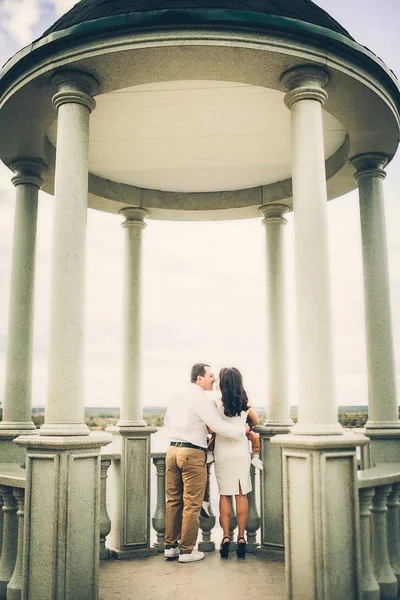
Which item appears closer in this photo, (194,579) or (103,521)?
(194,579)

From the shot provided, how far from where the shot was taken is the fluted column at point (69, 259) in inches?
293

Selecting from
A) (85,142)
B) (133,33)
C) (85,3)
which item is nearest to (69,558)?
(85,142)

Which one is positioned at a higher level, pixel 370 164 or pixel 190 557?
pixel 370 164

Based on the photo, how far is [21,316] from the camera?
34.3ft

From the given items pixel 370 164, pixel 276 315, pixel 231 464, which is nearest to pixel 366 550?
pixel 231 464

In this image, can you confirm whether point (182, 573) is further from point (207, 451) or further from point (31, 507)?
point (31, 507)

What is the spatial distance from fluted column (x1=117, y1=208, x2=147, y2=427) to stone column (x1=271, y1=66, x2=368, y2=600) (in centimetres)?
489

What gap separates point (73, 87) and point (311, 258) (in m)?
3.61

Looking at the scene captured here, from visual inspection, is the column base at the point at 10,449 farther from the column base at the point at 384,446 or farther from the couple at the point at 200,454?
the column base at the point at 384,446

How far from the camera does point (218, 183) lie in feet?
41.4

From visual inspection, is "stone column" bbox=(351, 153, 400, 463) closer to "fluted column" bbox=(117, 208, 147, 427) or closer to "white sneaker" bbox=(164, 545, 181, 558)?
"white sneaker" bbox=(164, 545, 181, 558)

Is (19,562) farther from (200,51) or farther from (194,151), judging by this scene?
(194,151)

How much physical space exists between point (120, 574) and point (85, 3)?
8.11 meters

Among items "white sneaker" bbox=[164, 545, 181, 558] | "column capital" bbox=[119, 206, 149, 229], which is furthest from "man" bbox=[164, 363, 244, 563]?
"column capital" bbox=[119, 206, 149, 229]
